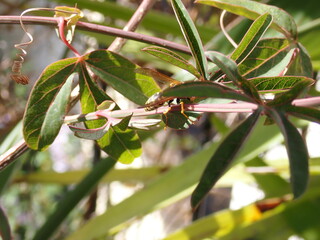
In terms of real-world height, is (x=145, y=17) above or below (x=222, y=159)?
below

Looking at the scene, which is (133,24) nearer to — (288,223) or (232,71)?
(232,71)

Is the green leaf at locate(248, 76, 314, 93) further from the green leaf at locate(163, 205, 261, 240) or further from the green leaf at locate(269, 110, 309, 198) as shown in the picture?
the green leaf at locate(163, 205, 261, 240)

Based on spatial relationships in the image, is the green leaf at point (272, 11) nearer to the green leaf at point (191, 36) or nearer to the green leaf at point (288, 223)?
the green leaf at point (191, 36)

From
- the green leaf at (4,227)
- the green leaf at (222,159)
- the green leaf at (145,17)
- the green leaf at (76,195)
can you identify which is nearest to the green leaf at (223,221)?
the green leaf at (76,195)

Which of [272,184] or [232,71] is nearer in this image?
[232,71]

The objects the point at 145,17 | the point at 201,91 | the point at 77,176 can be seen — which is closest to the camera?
the point at 201,91

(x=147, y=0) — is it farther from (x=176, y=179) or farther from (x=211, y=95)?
(x=176, y=179)

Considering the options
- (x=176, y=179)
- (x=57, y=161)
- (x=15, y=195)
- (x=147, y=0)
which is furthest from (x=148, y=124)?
(x=57, y=161)

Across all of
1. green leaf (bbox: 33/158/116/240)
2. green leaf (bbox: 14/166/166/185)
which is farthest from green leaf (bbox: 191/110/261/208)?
green leaf (bbox: 14/166/166/185)

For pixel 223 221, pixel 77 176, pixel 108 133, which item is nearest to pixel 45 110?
pixel 108 133
